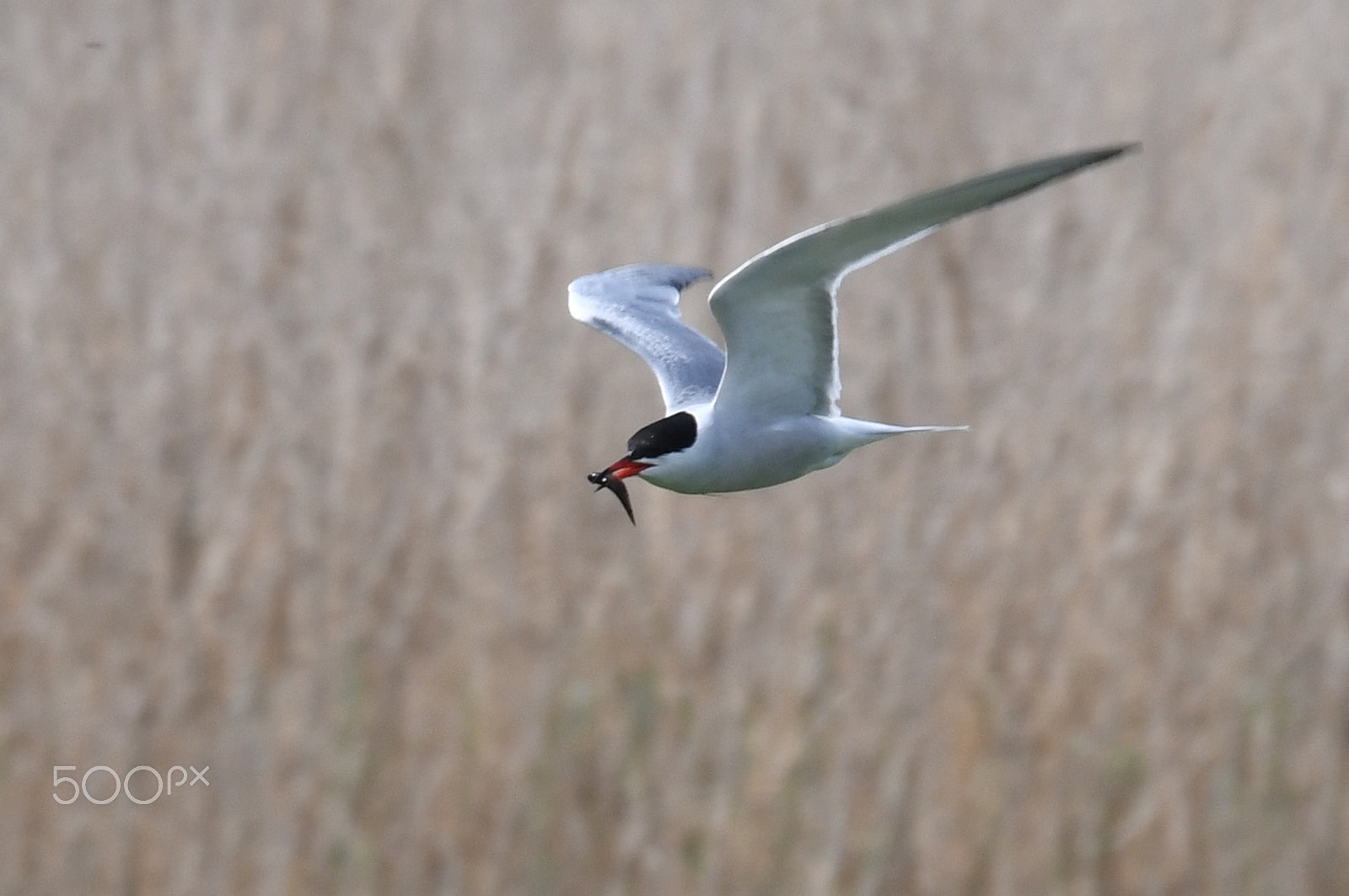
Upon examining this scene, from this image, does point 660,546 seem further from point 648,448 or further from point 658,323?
point 648,448

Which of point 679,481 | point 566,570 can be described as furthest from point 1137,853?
point 679,481

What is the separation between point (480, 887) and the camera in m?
2.90

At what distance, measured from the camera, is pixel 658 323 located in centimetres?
251

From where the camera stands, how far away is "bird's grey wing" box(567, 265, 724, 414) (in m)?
2.28

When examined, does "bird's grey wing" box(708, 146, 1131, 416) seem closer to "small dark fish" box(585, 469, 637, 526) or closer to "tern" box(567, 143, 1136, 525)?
"tern" box(567, 143, 1136, 525)

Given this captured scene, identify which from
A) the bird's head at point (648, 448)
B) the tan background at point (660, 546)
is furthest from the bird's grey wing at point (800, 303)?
the tan background at point (660, 546)

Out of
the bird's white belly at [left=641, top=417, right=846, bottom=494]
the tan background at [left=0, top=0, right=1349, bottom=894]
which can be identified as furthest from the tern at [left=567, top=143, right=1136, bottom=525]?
the tan background at [left=0, top=0, right=1349, bottom=894]

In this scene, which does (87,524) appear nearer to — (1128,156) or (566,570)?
(566,570)

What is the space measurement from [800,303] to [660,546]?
107 centimetres

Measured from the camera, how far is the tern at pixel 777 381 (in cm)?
179

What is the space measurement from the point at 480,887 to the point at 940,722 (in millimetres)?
727

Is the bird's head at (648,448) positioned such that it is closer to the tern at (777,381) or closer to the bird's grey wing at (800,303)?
the tern at (777,381)

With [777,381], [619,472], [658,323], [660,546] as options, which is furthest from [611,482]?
[660,546]

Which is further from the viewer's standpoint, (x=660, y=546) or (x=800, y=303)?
(x=660, y=546)
